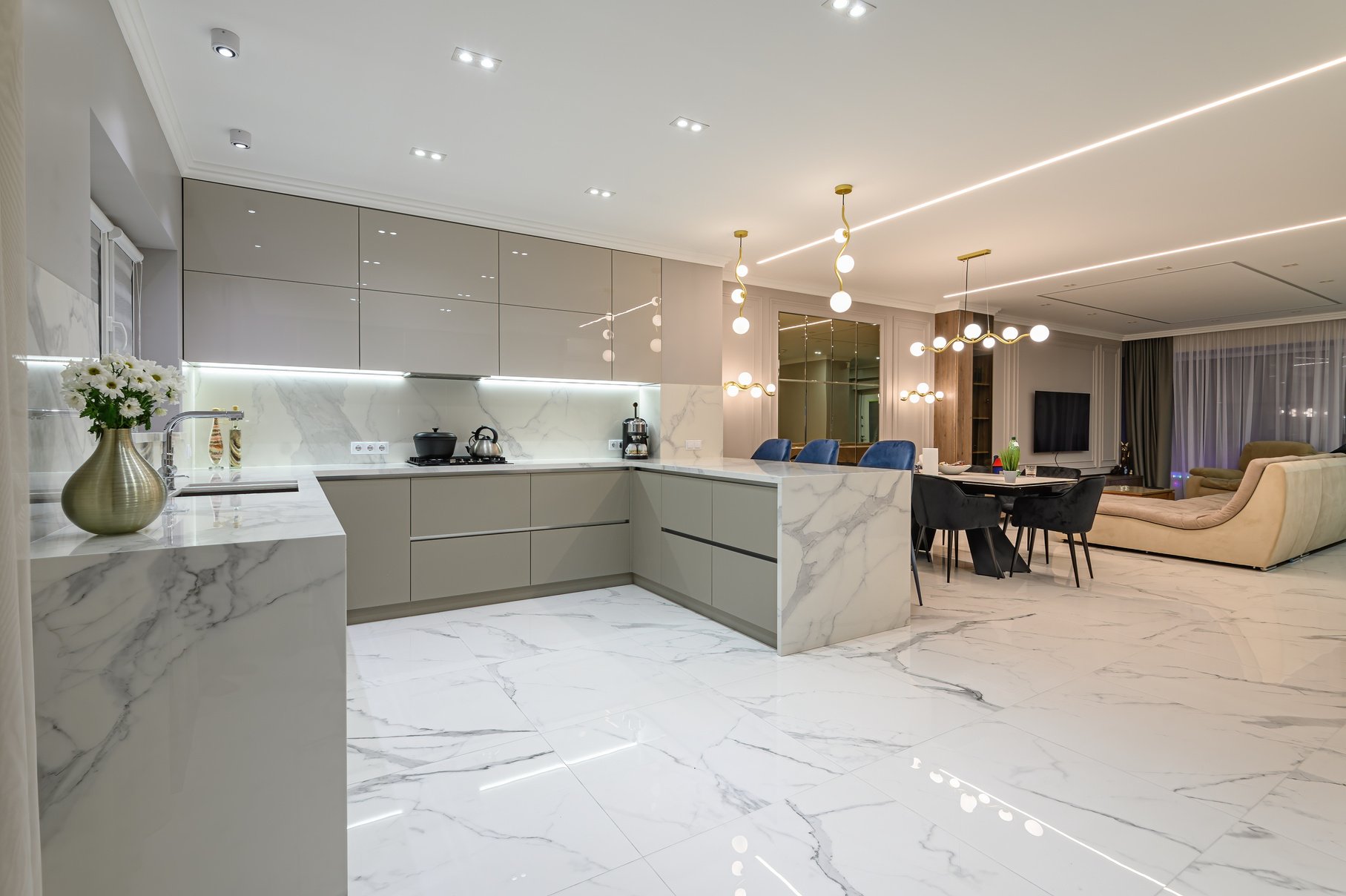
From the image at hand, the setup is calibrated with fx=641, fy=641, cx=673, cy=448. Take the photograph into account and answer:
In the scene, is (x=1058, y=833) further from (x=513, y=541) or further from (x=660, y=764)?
(x=513, y=541)

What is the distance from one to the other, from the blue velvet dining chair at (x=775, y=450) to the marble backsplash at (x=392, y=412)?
2.95 feet

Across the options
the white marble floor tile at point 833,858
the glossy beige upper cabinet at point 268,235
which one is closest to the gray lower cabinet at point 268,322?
the glossy beige upper cabinet at point 268,235

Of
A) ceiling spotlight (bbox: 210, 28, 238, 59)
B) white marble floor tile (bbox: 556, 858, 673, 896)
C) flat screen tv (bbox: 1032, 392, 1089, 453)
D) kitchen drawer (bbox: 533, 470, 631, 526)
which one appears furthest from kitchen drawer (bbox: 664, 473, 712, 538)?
flat screen tv (bbox: 1032, 392, 1089, 453)

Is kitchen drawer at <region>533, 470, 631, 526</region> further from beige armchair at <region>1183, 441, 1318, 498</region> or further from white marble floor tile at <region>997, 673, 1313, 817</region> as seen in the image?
beige armchair at <region>1183, 441, 1318, 498</region>

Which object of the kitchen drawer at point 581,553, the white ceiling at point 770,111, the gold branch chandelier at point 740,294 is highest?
the white ceiling at point 770,111

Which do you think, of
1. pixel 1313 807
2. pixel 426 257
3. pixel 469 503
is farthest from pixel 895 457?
pixel 426 257

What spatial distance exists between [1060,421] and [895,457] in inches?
255

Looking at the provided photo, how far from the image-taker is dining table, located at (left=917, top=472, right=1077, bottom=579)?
Result: 479 centimetres

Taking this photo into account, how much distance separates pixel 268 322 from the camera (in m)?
3.71

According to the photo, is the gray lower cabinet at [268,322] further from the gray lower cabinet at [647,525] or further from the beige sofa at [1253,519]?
the beige sofa at [1253,519]

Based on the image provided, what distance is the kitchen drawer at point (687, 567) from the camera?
371 centimetres

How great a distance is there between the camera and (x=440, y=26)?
2.39 metres

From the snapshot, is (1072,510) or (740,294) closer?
(1072,510)

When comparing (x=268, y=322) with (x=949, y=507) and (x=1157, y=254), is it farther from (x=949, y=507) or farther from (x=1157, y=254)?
(x=1157, y=254)
